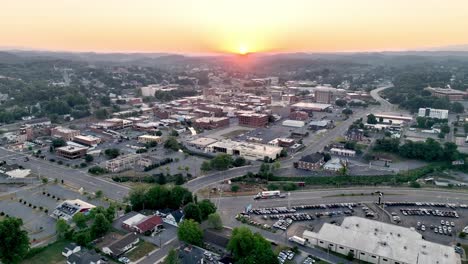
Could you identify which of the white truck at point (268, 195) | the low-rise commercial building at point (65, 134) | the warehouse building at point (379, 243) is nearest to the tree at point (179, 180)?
the white truck at point (268, 195)

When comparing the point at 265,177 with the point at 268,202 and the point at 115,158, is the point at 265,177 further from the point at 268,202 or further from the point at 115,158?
the point at 115,158

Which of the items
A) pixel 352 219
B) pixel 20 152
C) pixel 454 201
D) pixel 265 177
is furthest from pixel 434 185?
pixel 20 152

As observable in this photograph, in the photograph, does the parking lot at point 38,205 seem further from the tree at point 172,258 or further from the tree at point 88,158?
the tree at point 172,258

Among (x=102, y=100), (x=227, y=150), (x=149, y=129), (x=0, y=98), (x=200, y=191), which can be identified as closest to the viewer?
(x=200, y=191)

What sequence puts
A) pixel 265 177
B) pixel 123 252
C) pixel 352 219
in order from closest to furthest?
1. pixel 123 252
2. pixel 352 219
3. pixel 265 177

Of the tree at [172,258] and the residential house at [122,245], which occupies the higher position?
the tree at [172,258]
